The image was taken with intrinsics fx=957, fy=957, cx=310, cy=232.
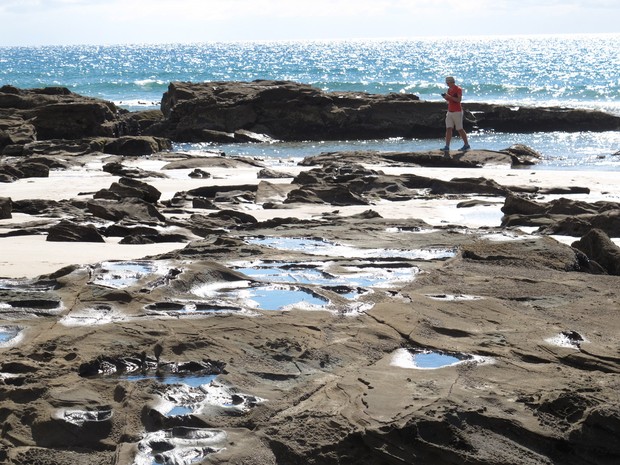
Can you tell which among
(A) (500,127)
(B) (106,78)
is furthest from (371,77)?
(A) (500,127)

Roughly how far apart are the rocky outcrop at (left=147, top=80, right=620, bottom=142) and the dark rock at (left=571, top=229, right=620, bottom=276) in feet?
58.9

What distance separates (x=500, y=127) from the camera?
27.3m

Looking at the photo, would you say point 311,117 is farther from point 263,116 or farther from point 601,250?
point 601,250

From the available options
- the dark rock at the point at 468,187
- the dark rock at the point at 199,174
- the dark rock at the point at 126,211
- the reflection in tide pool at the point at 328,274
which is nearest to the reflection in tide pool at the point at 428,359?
the reflection in tide pool at the point at 328,274

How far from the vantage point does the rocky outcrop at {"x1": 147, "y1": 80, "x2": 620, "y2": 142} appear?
2508 cm

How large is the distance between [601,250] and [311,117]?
1952 cm

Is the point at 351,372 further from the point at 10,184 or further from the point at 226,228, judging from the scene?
the point at 10,184

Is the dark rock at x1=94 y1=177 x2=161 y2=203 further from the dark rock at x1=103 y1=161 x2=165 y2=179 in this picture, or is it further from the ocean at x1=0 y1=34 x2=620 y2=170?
the ocean at x1=0 y1=34 x2=620 y2=170

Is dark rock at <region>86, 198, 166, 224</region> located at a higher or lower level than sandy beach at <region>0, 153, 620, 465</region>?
lower

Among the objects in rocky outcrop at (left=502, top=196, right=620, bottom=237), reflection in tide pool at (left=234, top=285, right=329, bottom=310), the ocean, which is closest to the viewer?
reflection in tide pool at (left=234, top=285, right=329, bottom=310)

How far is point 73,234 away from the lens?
25.8 ft

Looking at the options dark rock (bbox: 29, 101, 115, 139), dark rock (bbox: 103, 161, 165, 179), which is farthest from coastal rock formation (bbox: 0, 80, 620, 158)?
dark rock (bbox: 103, 161, 165, 179)

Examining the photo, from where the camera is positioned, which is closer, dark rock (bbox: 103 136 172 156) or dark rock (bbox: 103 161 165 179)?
dark rock (bbox: 103 161 165 179)

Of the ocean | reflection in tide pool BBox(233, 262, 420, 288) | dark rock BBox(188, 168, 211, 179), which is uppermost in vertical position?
reflection in tide pool BBox(233, 262, 420, 288)
